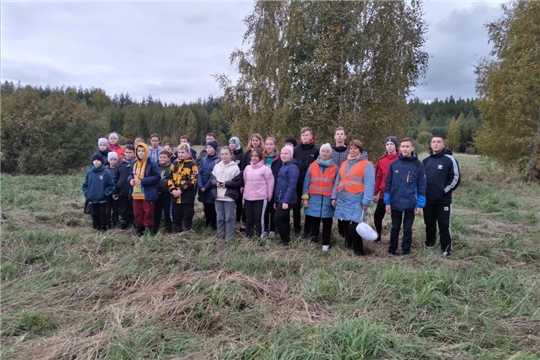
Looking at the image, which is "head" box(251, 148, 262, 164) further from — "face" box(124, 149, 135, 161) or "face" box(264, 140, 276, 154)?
"face" box(124, 149, 135, 161)

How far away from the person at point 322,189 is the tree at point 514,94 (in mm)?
13919

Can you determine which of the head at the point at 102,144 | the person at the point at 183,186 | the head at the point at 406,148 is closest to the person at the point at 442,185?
the head at the point at 406,148

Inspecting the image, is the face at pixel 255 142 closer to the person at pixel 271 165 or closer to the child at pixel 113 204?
the person at pixel 271 165

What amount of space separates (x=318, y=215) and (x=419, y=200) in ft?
4.81

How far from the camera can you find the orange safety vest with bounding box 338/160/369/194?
529 cm

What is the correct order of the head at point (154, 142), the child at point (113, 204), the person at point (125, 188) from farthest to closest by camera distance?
the head at point (154, 142)
the child at point (113, 204)
the person at point (125, 188)

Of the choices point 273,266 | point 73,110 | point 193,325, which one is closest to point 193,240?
point 273,266

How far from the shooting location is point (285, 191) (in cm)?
571

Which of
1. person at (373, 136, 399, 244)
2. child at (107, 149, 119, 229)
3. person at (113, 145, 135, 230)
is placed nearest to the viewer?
person at (373, 136, 399, 244)

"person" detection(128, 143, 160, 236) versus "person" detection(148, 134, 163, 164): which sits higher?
"person" detection(148, 134, 163, 164)

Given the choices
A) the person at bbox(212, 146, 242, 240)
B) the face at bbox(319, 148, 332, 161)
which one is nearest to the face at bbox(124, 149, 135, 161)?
the person at bbox(212, 146, 242, 240)

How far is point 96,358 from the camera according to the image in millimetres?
2887

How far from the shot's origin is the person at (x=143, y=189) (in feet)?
19.7

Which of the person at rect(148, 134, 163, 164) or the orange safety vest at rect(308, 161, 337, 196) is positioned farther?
the person at rect(148, 134, 163, 164)
